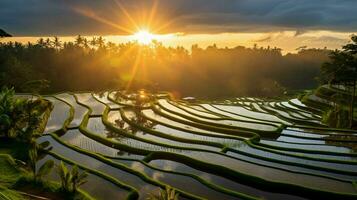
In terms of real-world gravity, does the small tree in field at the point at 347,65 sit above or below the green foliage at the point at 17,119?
above

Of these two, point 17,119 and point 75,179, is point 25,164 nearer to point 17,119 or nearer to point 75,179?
point 75,179

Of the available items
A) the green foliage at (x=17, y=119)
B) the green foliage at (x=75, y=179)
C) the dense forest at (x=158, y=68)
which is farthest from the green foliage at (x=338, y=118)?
the dense forest at (x=158, y=68)

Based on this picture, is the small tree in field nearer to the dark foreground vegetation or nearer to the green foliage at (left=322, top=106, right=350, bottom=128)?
the green foliage at (left=322, top=106, right=350, bottom=128)

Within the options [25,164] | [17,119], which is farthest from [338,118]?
[17,119]

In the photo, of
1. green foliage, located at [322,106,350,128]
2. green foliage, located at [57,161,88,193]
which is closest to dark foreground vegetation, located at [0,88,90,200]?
green foliage, located at [57,161,88,193]

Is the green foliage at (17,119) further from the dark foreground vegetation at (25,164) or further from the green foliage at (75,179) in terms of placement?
the green foliage at (75,179)

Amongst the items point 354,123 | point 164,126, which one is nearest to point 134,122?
point 164,126

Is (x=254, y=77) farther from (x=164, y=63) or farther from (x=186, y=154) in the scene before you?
(x=186, y=154)

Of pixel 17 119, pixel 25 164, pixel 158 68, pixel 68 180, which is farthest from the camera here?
pixel 158 68

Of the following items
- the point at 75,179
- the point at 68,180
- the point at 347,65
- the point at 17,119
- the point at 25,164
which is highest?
the point at 347,65
